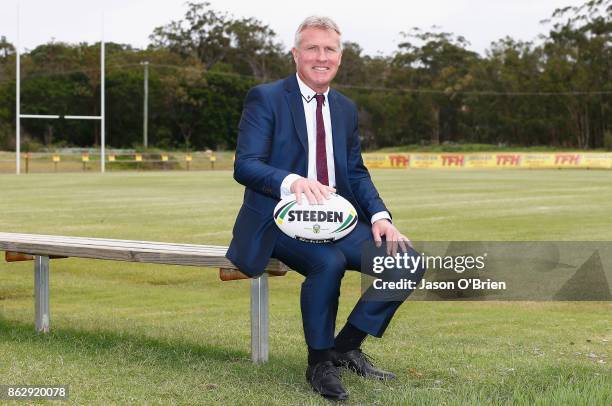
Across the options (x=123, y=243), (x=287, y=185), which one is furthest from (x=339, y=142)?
(x=123, y=243)

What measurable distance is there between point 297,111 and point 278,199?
46cm

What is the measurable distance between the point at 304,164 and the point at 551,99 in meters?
79.2

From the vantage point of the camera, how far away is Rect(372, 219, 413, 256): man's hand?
4.70 metres

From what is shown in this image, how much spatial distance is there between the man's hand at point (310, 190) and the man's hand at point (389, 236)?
1.41 feet

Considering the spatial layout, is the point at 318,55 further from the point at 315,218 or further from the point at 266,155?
the point at 315,218

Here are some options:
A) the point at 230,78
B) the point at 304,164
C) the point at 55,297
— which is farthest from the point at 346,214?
the point at 230,78

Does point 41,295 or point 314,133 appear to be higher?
point 314,133

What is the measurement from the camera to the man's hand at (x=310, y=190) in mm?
4426

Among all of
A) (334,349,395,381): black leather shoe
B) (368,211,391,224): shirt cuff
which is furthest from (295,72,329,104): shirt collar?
(334,349,395,381): black leather shoe

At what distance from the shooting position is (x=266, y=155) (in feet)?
15.7

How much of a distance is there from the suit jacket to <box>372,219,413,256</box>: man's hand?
0.49 feet

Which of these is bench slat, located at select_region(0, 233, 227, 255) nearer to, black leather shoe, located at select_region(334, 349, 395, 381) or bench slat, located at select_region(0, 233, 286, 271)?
bench slat, located at select_region(0, 233, 286, 271)

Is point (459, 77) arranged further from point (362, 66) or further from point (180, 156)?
point (180, 156)

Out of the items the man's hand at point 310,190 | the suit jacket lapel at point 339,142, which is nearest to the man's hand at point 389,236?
the suit jacket lapel at point 339,142
